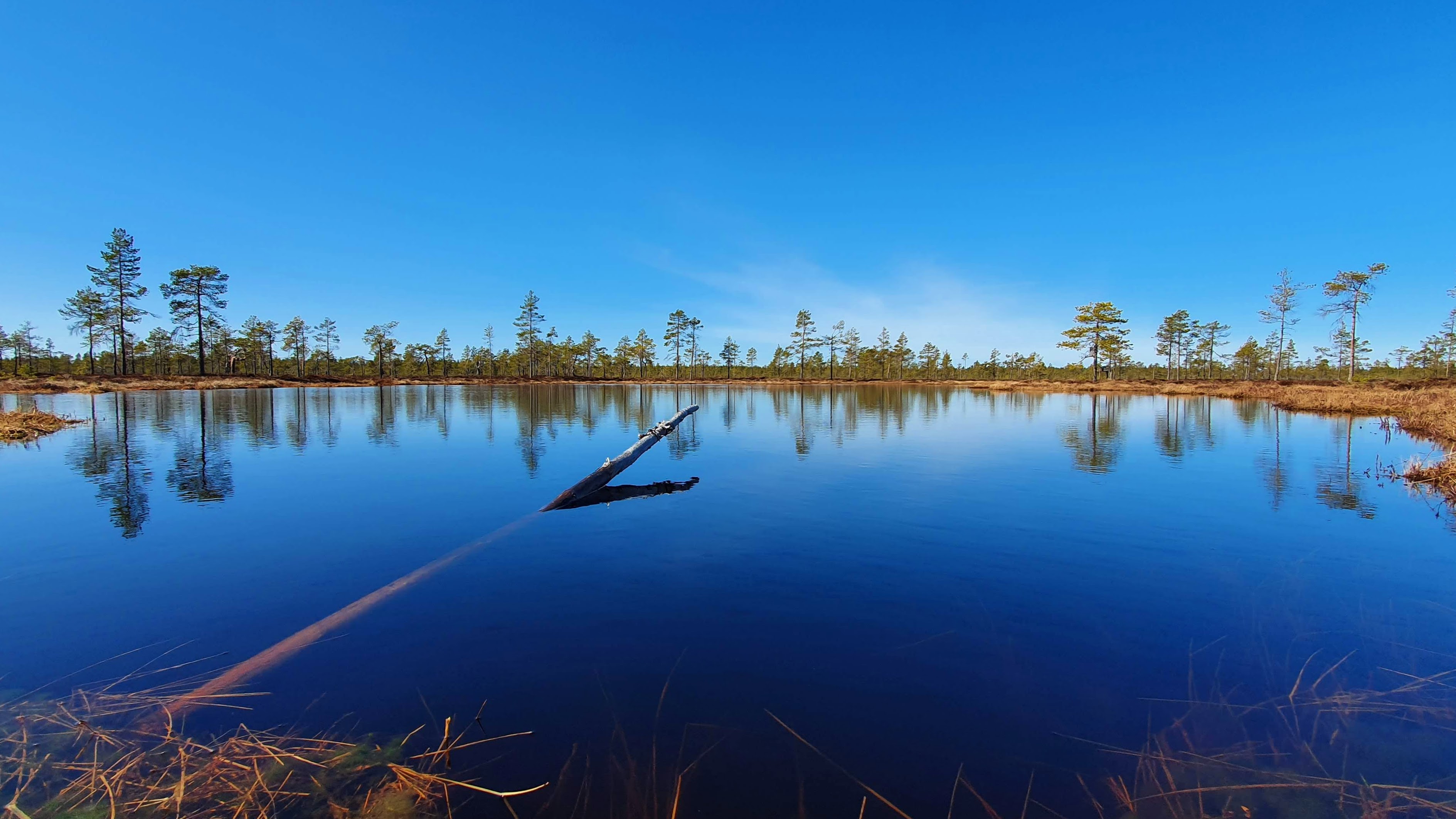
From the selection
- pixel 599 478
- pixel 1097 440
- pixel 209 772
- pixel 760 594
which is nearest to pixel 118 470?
pixel 599 478

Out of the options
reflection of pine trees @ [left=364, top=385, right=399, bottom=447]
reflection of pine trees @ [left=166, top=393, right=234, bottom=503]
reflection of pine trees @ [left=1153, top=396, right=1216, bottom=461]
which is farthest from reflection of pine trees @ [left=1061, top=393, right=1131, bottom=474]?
reflection of pine trees @ [left=364, top=385, right=399, bottom=447]

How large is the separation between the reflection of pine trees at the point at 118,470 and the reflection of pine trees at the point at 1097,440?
21.6 m

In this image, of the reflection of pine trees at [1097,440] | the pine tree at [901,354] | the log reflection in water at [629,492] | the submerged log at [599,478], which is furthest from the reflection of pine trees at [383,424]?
the pine tree at [901,354]

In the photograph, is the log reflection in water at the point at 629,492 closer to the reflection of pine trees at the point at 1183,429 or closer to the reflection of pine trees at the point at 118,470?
the reflection of pine trees at the point at 118,470

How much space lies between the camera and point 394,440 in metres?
21.2

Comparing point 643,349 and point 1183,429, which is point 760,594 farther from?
point 643,349

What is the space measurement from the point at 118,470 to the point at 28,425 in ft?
46.7

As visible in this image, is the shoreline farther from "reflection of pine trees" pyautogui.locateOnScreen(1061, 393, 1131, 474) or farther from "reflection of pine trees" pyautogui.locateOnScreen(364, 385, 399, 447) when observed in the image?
"reflection of pine trees" pyautogui.locateOnScreen(364, 385, 399, 447)

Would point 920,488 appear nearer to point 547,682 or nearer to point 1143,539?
point 1143,539

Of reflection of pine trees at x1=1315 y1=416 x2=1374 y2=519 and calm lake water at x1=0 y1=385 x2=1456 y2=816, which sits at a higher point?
reflection of pine trees at x1=1315 y1=416 x2=1374 y2=519

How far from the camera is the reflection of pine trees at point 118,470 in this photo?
403 inches

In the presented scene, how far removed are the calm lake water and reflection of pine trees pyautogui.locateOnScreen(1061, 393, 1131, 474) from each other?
649 millimetres

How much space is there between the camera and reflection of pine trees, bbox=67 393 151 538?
1024 centimetres

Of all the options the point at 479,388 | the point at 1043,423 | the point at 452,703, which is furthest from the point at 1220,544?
the point at 479,388
